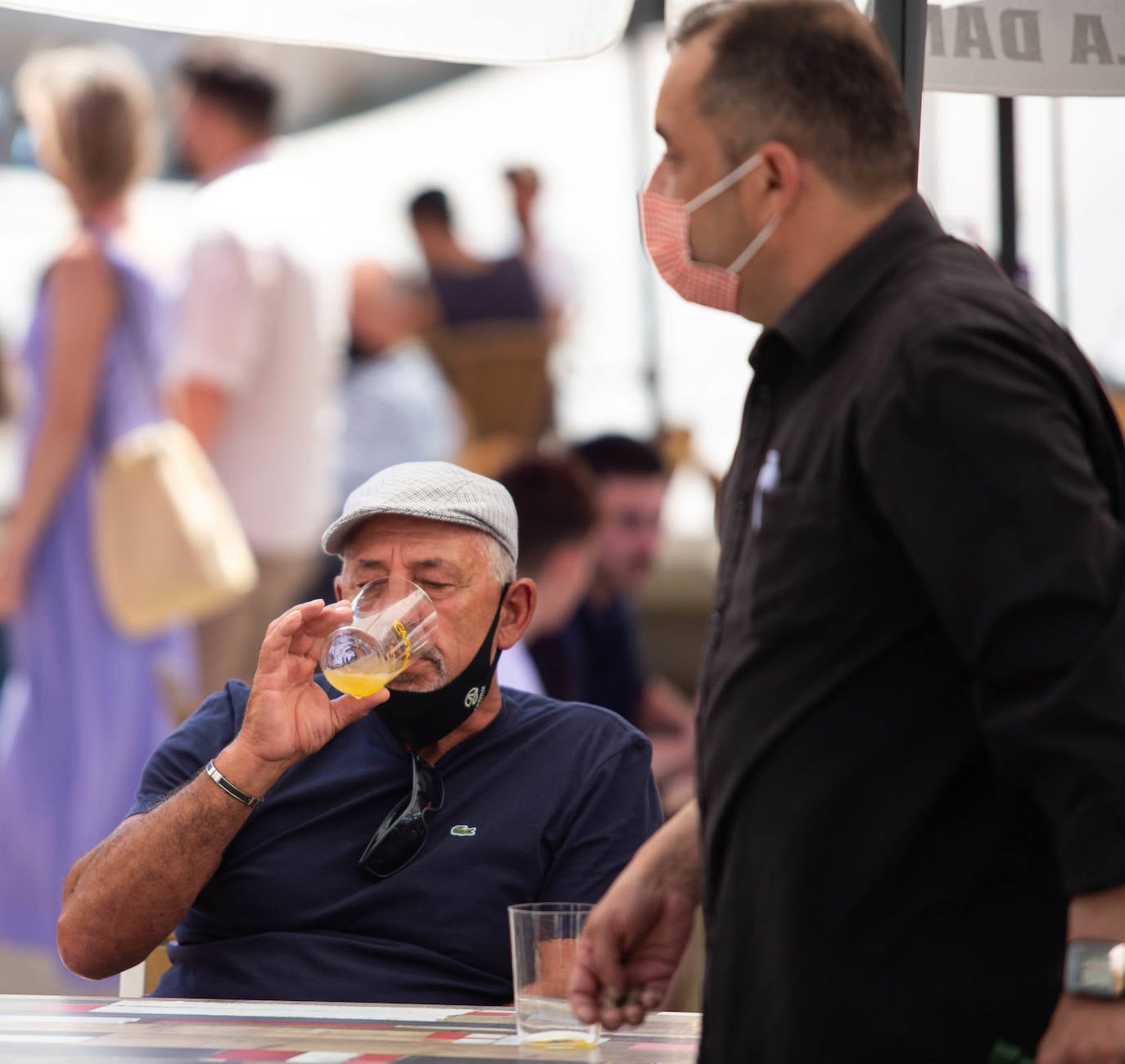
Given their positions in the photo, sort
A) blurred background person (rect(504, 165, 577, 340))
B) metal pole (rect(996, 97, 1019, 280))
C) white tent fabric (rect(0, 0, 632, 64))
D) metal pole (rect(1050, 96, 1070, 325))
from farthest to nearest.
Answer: blurred background person (rect(504, 165, 577, 340)) < metal pole (rect(1050, 96, 1070, 325)) < metal pole (rect(996, 97, 1019, 280)) < white tent fabric (rect(0, 0, 632, 64))

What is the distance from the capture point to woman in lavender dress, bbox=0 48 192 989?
4.87 metres

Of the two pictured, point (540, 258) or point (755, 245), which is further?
point (540, 258)

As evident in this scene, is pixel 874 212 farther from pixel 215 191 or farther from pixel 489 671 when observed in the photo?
pixel 215 191

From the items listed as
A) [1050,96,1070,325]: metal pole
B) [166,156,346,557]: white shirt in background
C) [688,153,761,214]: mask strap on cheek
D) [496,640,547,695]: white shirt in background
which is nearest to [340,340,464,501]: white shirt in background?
[166,156,346,557]: white shirt in background

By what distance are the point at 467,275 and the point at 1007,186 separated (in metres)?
3.65

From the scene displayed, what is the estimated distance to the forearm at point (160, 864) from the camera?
2.45 m

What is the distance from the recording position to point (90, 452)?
4941 millimetres

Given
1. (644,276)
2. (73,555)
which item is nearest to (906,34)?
(73,555)

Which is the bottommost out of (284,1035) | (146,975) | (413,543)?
(146,975)

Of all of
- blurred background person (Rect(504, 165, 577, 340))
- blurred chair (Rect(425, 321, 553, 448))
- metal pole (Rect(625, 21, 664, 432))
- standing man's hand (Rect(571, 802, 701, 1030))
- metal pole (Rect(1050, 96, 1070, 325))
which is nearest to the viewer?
standing man's hand (Rect(571, 802, 701, 1030))

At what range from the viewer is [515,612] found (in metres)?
2.76

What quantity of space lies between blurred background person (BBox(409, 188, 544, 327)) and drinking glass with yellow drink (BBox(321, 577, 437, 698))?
4.33 m

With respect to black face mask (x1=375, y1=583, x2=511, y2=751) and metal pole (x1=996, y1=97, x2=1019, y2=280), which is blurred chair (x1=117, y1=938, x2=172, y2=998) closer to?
black face mask (x1=375, y1=583, x2=511, y2=751)

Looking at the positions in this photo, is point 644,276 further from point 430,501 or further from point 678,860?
point 678,860
